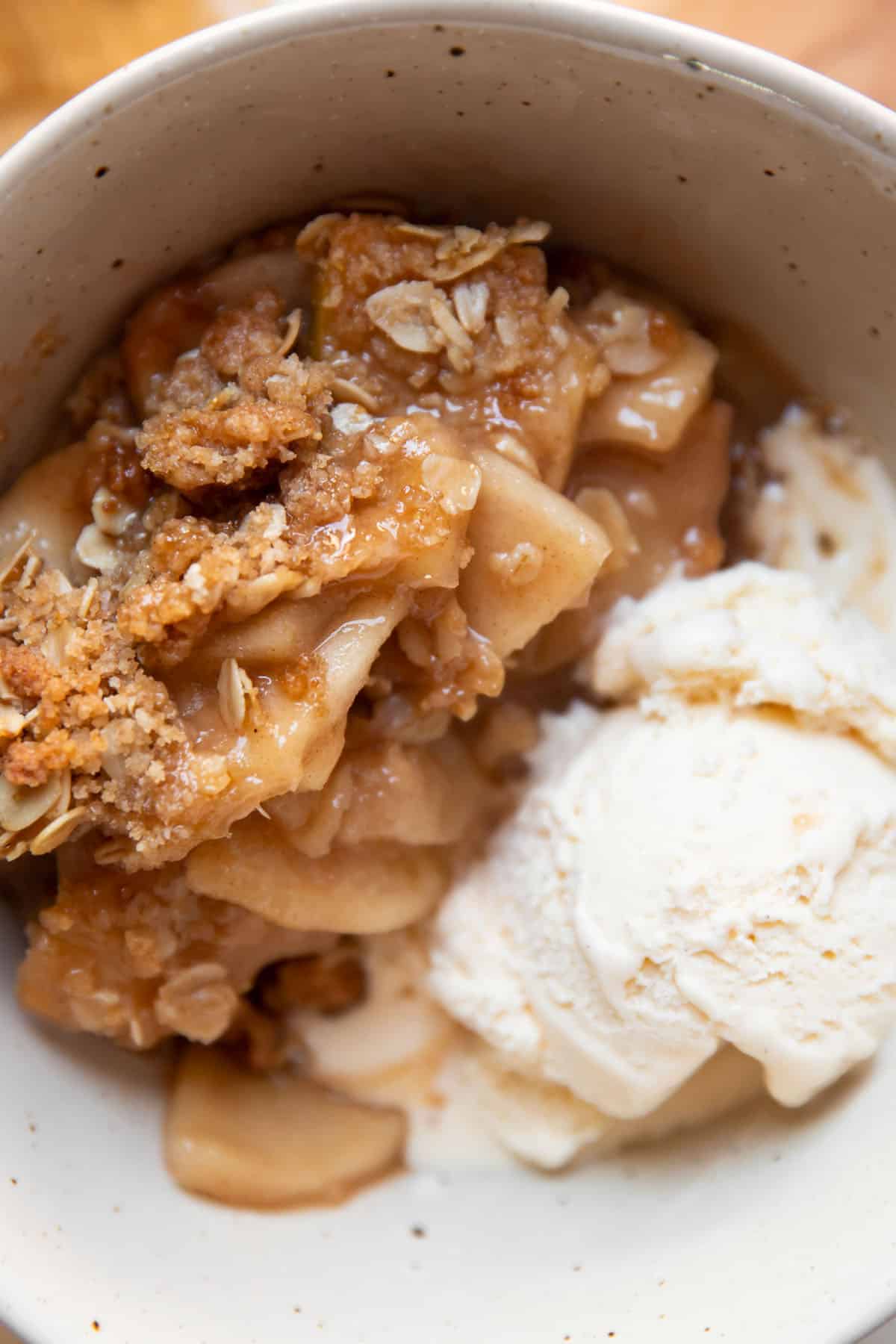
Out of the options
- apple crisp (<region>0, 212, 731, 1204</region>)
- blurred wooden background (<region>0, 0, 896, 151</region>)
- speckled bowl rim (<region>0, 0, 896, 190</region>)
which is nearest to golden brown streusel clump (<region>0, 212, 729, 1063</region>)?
apple crisp (<region>0, 212, 731, 1204</region>)

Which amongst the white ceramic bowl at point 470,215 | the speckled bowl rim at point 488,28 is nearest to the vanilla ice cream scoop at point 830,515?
the white ceramic bowl at point 470,215

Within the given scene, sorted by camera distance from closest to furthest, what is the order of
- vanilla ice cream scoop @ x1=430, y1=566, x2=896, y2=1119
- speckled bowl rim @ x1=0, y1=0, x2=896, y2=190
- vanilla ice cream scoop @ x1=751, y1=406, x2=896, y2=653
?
speckled bowl rim @ x1=0, y1=0, x2=896, y2=190
vanilla ice cream scoop @ x1=430, y1=566, x2=896, y2=1119
vanilla ice cream scoop @ x1=751, y1=406, x2=896, y2=653

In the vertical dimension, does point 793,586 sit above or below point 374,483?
below

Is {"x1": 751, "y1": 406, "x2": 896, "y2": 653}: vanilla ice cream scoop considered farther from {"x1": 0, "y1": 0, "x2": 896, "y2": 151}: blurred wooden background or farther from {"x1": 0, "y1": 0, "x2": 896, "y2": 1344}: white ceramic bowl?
{"x1": 0, "y1": 0, "x2": 896, "y2": 151}: blurred wooden background

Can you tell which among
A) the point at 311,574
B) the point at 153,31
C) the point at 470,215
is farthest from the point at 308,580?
the point at 153,31

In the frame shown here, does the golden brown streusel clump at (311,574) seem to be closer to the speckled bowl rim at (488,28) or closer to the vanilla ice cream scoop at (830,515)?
the vanilla ice cream scoop at (830,515)

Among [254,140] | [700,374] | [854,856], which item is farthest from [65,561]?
[854,856]

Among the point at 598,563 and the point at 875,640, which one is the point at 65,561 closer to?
the point at 598,563
